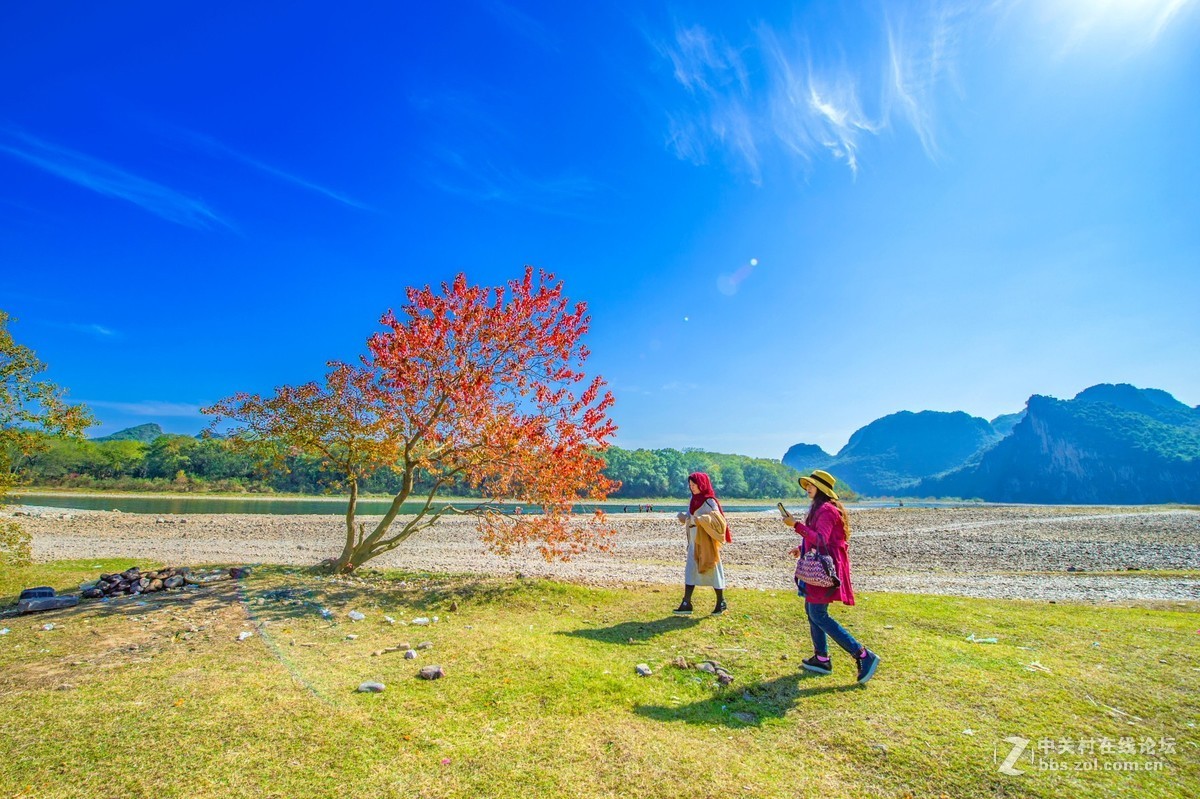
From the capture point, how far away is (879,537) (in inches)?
1395

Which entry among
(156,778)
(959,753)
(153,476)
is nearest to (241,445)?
(156,778)

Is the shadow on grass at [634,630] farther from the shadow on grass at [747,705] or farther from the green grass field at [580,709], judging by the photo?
the shadow on grass at [747,705]

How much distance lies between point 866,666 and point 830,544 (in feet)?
4.76

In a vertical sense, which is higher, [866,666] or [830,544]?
[830,544]

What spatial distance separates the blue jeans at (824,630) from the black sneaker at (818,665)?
8 centimetres

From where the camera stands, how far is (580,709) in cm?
539

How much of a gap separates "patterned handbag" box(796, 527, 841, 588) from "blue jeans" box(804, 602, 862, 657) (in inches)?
13.5

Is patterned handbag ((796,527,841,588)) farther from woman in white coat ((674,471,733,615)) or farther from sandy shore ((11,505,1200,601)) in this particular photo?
sandy shore ((11,505,1200,601))

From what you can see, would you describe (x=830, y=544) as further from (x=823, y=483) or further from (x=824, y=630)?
(x=824, y=630)

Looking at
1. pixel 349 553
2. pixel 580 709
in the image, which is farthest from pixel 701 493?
pixel 349 553

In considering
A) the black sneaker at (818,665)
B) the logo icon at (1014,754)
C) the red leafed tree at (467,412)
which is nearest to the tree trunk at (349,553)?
the red leafed tree at (467,412)

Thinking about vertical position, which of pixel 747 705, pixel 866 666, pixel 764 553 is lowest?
pixel 764 553

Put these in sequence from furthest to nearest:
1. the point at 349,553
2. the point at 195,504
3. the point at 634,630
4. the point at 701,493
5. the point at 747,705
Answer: the point at 195,504 → the point at 349,553 → the point at 701,493 → the point at 634,630 → the point at 747,705

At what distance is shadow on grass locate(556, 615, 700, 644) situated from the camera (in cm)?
843
